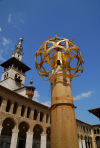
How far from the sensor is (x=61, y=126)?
339 cm

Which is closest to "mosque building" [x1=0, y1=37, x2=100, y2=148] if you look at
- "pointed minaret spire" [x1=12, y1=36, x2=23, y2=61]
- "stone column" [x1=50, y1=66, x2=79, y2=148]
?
"pointed minaret spire" [x1=12, y1=36, x2=23, y2=61]

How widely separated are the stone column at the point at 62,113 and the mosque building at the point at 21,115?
1266cm

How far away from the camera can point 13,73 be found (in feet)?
Answer: 113

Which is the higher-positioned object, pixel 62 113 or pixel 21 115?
pixel 21 115

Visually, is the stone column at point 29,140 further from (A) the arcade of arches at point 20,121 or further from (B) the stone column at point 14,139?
(B) the stone column at point 14,139

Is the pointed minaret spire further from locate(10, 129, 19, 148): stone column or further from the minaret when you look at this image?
locate(10, 129, 19, 148): stone column

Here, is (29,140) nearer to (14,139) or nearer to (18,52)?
(14,139)

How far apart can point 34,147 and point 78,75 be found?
78.7 feet

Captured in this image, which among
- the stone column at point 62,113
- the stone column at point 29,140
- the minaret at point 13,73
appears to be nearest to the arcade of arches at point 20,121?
the stone column at point 29,140

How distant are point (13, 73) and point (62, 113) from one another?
32.9 metres

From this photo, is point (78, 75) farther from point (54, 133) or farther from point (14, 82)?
point (14, 82)

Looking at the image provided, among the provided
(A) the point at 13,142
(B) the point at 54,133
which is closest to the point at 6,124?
(A) the point at 13,142


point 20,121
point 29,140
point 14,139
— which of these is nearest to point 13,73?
point 20,121

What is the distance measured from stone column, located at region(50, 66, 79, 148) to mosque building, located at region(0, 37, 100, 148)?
12.7 metres
